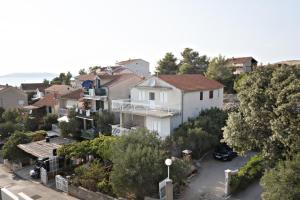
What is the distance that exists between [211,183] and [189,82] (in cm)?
1402

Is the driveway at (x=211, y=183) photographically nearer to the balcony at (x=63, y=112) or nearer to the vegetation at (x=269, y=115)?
the vegetation at (x=269, y=115)

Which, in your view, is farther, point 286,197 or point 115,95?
point 115,95

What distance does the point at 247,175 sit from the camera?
20.8 meters

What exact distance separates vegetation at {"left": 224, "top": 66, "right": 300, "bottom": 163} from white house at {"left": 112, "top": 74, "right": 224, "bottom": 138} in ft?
33.0

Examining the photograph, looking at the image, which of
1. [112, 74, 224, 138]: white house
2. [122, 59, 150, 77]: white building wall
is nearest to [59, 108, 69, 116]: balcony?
[112, 74, 224, 138]: white house

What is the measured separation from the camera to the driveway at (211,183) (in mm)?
19906

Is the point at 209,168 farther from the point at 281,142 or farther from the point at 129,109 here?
the point at 129,109

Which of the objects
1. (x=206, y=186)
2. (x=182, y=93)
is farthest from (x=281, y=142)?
(x=182, y=93)

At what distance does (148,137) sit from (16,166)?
60.4 ft

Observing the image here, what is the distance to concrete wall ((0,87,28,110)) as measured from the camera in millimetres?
54750

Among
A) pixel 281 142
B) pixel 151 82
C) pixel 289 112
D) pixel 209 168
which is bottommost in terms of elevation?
pixel 209 168

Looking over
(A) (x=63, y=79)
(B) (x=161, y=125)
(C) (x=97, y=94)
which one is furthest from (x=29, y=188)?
(A) (x=63, y=79)

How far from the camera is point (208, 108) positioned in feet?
109

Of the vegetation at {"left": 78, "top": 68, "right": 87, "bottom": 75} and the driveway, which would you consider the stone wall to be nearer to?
the driveway
